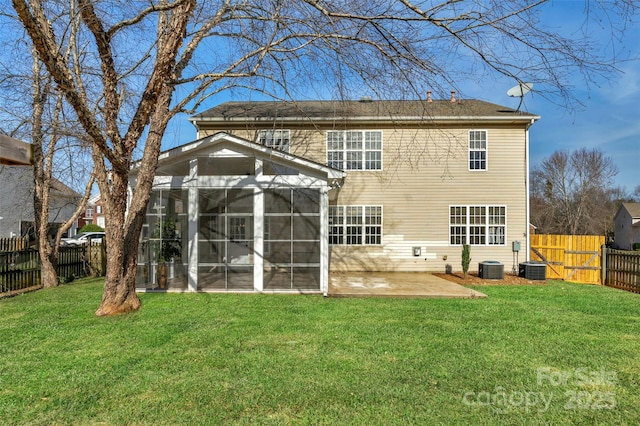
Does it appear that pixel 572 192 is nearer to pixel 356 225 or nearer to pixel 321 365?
pixel 356 225

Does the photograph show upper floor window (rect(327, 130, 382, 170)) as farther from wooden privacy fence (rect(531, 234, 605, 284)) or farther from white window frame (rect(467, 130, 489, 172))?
wooden privacy fence (rect(531, 234, 605, 284))

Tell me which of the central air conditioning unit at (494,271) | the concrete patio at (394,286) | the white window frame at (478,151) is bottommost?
the concrete patio at (394,286)

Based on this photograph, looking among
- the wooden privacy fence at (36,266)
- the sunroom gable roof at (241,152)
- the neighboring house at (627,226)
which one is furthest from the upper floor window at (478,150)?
the neighboring house at (627,226)

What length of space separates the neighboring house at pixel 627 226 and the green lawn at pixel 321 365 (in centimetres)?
3708

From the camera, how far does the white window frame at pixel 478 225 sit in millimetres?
13156

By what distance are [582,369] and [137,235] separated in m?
7.52

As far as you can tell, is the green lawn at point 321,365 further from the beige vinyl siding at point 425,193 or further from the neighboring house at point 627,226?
the neighboring house at point 627,226

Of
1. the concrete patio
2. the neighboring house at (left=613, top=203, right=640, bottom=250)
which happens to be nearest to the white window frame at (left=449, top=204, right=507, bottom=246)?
the concrete patio

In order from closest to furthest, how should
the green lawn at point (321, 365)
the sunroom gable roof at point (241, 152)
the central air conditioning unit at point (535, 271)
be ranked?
the green lawn at point (321, 365) < the sunroom gable roof at point (241, 152) < the central air conditioning unit at point (535, 271)

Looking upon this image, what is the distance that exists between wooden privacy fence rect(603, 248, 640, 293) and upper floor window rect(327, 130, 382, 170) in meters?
7.86

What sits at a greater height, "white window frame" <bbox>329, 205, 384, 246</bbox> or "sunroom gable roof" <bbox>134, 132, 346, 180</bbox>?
"sunroom gable roof" <bbox>134, 132, 346, 180</bbox>

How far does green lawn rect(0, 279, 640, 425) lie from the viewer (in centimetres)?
324

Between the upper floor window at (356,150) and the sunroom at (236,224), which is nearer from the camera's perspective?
the sunroom at (236,224)

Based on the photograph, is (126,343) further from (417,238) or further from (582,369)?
(417,238)
